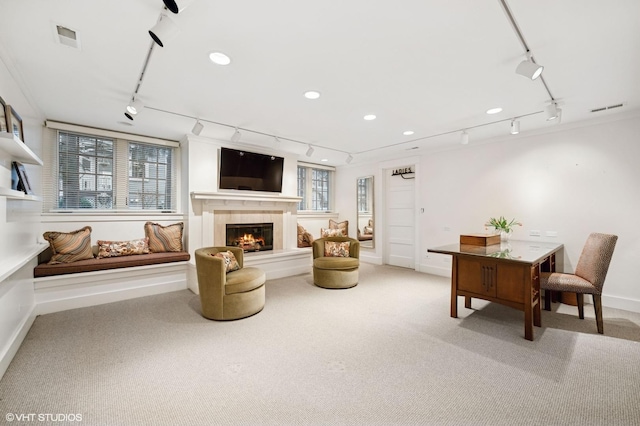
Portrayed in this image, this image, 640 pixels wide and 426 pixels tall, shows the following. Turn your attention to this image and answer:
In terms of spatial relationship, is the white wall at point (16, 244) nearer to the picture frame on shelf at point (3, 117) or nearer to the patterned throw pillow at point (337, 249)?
the picture frame on shelf at point (3, 117)

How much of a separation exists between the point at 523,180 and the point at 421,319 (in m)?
2.92

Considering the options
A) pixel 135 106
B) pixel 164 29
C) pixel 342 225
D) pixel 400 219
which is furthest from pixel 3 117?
pixel 400 219

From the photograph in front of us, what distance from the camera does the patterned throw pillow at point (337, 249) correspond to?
477 centimetres

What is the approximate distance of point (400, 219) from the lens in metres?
6.09

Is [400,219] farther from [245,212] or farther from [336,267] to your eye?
[245,212]

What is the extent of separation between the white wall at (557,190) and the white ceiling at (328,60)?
1.51 feet

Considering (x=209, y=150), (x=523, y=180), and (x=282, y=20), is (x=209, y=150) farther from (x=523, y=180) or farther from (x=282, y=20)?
(x=523, y=180)

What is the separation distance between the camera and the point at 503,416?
1667 mm

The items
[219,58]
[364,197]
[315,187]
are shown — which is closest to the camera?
[219,58]

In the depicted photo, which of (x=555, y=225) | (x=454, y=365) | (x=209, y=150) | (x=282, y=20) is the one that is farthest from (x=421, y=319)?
(x=209, y=150)

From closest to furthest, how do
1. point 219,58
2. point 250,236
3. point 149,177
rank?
point 219,58 → point 149,177 → point 250,236

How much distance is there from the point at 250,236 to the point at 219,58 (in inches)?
140

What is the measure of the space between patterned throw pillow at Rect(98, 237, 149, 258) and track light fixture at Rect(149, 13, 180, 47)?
133 inches

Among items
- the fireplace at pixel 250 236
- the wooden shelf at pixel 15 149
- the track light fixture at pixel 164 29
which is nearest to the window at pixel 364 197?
the fireplace at pixel 250 236
